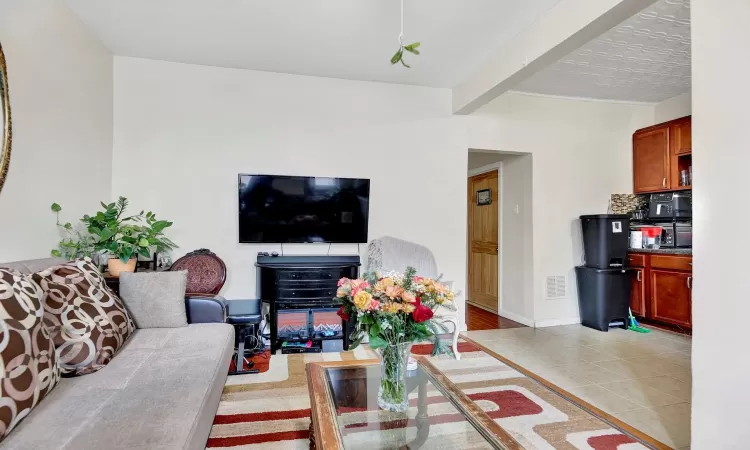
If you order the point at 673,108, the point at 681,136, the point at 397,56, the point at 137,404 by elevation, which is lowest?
the point at 137,404

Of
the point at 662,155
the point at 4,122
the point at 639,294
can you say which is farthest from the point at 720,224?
the point at 4,122

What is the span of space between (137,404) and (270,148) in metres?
2.69

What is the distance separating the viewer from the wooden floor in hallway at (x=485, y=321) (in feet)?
14.4

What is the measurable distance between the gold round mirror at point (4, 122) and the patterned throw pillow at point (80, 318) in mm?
585

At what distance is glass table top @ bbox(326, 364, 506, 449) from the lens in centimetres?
133

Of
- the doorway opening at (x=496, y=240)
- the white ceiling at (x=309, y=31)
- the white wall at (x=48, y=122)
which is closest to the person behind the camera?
the white wall at (x=48, y=122)

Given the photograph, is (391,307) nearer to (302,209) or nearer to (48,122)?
(302,209)

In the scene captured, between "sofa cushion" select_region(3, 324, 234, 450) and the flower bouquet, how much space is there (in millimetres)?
650

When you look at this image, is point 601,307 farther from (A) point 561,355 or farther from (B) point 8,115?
(B) point 8,115

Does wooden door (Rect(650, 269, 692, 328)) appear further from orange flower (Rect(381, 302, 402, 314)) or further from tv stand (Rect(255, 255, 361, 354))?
orange flower (Rect(381, 302, 402, 314))

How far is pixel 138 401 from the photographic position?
54.6 inches

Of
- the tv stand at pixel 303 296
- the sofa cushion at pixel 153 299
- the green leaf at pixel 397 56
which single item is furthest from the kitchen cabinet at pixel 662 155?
the sofa cushion at pixel 153 299

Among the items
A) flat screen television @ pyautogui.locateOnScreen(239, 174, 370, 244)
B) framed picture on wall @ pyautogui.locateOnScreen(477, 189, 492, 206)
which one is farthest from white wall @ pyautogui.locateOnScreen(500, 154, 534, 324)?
flat screen television @ pyautogui.locateOnScreen(239, 174, 370, 244)

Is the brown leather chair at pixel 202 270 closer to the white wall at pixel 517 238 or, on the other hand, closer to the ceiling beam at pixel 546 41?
the ceiling beam at pixel 546 41
